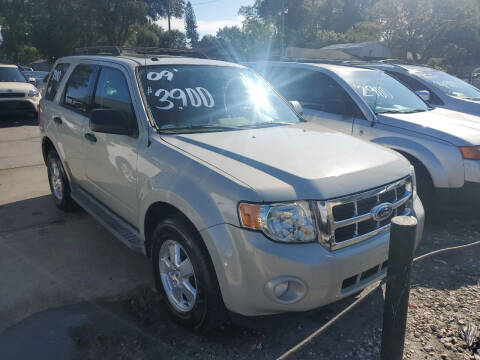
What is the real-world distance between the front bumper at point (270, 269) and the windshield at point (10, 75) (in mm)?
12621

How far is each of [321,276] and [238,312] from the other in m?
0.51

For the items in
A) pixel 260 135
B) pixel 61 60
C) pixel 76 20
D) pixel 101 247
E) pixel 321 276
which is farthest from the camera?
pixel 76 20

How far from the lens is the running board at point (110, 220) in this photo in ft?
10.4

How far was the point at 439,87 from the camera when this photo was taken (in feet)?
23.9

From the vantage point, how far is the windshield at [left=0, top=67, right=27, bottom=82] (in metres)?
12.4

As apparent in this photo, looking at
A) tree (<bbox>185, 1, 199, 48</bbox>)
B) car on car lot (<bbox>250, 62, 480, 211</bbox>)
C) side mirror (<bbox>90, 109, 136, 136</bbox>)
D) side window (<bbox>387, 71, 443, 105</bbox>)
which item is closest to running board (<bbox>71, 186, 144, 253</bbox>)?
side mirror (<bbox>90, 109, 136, 136</bbox>)

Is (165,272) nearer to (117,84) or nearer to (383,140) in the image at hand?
(117,84)

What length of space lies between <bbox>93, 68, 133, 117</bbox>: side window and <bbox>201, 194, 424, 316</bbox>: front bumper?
150 centimetres

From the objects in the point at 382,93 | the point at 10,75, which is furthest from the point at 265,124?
the point at 10,75

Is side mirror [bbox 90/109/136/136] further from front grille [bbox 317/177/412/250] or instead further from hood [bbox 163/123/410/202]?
front grille [bbox 317/177/412/250]

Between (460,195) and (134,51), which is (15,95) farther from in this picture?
(460,195)

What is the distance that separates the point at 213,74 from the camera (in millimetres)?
3707

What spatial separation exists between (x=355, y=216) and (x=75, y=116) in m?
3.04

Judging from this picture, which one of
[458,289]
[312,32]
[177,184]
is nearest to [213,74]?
[177,184]
